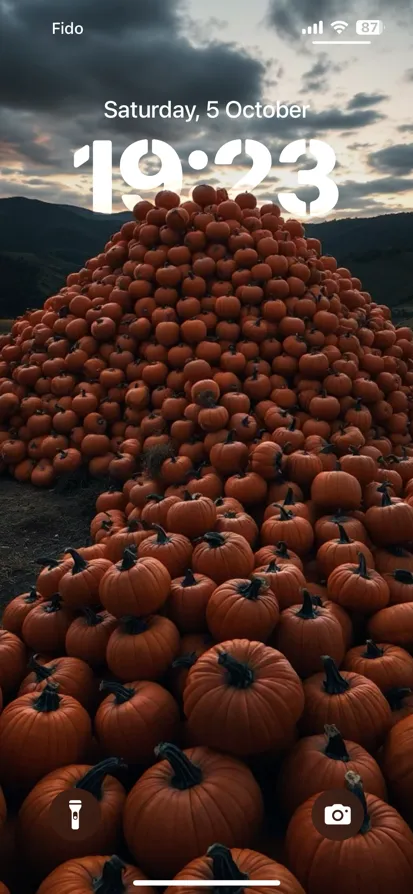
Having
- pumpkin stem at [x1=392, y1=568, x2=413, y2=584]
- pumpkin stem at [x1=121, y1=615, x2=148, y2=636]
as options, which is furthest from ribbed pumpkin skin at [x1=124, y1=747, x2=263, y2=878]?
pumpkin stem at [x1=392, y1=568, x2=413, y2=584]

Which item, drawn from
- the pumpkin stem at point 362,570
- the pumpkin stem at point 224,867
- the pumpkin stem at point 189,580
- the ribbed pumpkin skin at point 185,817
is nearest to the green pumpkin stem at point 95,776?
the ribbed pumpkin skin at point 185,817

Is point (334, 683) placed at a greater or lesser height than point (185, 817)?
greater

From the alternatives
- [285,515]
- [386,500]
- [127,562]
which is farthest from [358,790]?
[386,500]

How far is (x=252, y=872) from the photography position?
63.4 inches

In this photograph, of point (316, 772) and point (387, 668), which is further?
point (387, 668)

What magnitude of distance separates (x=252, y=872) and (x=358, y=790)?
0.38 metres

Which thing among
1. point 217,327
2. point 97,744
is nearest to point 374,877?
point 97,744

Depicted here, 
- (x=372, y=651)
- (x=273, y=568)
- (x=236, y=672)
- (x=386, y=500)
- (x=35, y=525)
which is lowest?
(x=35, y=525)

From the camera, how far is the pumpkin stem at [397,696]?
2.53 metres

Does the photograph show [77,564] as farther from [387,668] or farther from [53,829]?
[387,668]

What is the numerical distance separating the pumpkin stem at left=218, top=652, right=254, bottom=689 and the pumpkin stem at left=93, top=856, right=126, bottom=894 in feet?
2.17

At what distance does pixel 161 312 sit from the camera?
6520 mm

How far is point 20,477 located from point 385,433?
4.15 meters

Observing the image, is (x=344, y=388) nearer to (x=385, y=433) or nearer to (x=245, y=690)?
(x=385, y=433)
